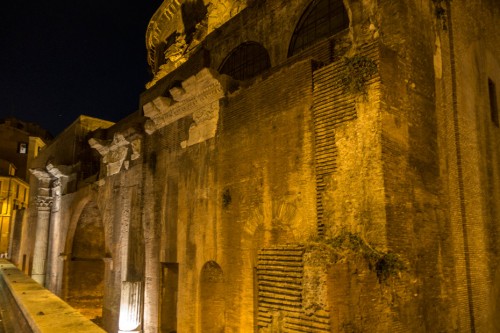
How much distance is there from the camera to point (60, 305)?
7250 millimetres

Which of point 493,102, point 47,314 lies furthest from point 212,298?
point 493,102

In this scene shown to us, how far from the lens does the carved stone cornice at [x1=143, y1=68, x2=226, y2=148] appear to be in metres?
8.29

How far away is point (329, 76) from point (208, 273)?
4719mm

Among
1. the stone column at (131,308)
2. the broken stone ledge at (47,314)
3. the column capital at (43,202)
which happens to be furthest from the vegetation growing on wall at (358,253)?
the column capital at (43,202)

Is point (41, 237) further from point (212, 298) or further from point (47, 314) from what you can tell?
point (47, 314)

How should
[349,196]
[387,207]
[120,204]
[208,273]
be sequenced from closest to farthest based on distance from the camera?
[387,207] → [349,196] → [208,273] → [120,204]

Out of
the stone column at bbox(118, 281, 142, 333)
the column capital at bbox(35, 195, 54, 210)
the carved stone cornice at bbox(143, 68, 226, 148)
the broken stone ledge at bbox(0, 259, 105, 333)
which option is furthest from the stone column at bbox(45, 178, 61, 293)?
the carved stone cornice at bbox(143, 68, 226, 148)

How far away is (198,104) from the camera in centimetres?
891

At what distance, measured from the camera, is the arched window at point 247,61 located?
1037cm

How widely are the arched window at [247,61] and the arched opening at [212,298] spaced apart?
192 inches

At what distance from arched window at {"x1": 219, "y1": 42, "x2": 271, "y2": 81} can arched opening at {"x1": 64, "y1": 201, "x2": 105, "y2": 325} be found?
25.1 ft

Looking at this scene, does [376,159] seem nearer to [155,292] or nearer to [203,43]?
[155,292]

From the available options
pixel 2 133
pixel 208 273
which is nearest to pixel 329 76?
pixel 208 273

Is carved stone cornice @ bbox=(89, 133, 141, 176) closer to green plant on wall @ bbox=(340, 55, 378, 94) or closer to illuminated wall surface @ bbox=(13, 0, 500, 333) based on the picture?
illuminated wall surface @ bbox=(13, 0, 500, 333)
